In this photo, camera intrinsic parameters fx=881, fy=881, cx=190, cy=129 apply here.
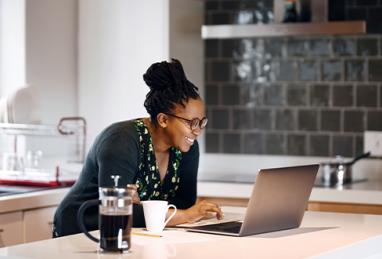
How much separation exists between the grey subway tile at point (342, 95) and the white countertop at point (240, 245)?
1905mm

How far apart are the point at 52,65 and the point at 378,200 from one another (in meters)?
1.92

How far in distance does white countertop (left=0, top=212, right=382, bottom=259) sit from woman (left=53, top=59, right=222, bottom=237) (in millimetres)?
285

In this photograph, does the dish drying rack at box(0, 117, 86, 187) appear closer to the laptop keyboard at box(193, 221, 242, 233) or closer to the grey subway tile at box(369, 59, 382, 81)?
the laptop keyboard at box(193, 221, 242, 233)

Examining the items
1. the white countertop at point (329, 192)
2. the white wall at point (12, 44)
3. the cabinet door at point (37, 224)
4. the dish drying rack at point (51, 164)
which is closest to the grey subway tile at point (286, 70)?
the white countertop at point (329, 192)

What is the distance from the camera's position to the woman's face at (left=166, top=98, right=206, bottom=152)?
2.99m

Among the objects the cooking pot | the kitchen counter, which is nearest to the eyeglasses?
the kitchen counter

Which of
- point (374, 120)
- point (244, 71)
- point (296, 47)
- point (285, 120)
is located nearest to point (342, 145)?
point (374, 120)

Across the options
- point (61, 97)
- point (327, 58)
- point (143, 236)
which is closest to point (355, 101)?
point (327, 58)

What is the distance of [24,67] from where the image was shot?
4.65 metres

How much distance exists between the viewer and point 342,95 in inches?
191

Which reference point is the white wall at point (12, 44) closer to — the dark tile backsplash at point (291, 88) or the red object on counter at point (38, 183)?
the red object on counter at point (38, 183)

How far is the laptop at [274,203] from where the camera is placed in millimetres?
2713

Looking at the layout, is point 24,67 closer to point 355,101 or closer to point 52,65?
point 52,65

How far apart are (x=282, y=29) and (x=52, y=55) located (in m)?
1.26
